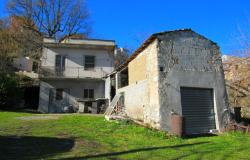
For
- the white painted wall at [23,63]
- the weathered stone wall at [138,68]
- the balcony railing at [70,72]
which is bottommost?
the weathered stone wall at [138,68]

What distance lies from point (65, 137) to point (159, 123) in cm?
427

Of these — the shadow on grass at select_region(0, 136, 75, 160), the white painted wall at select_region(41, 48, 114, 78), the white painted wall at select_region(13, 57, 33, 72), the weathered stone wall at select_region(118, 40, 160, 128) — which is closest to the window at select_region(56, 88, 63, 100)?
the white painted wall at select_region(41, 48, 114, 78)

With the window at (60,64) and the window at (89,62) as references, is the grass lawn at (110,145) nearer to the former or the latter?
the window at (60,64)

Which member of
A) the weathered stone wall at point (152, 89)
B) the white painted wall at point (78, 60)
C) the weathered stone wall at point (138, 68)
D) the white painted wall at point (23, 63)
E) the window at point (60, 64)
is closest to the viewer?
the weathered stone wall at point (152, 89)

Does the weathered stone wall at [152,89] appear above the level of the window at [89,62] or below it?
below

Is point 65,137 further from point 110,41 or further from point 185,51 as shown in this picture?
point 110,41

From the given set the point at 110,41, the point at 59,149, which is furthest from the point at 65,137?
the point at 110,41

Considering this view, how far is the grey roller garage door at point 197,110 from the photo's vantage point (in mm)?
11695

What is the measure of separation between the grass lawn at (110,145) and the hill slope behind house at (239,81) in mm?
7718

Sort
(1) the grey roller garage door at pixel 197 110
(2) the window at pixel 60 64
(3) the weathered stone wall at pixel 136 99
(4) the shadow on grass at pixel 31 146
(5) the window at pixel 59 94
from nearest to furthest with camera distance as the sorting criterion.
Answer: (4) the shadow on grass at pixel 31 146 → (1) the grey roller garage door at pixel 197 110 → (3) the weathered stone wall at pixel 136 99 → (5) the window at pixel 59 94 → (2) the window at pixel 60 64

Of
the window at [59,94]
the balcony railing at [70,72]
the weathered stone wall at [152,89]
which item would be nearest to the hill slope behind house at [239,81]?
the weathered stone wall at [152,89]

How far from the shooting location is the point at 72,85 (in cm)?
2302

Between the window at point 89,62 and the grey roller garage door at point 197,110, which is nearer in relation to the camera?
the grey roller garage door at point 197,110

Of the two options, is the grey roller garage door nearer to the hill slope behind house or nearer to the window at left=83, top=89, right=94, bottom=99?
the hill slope behind house
